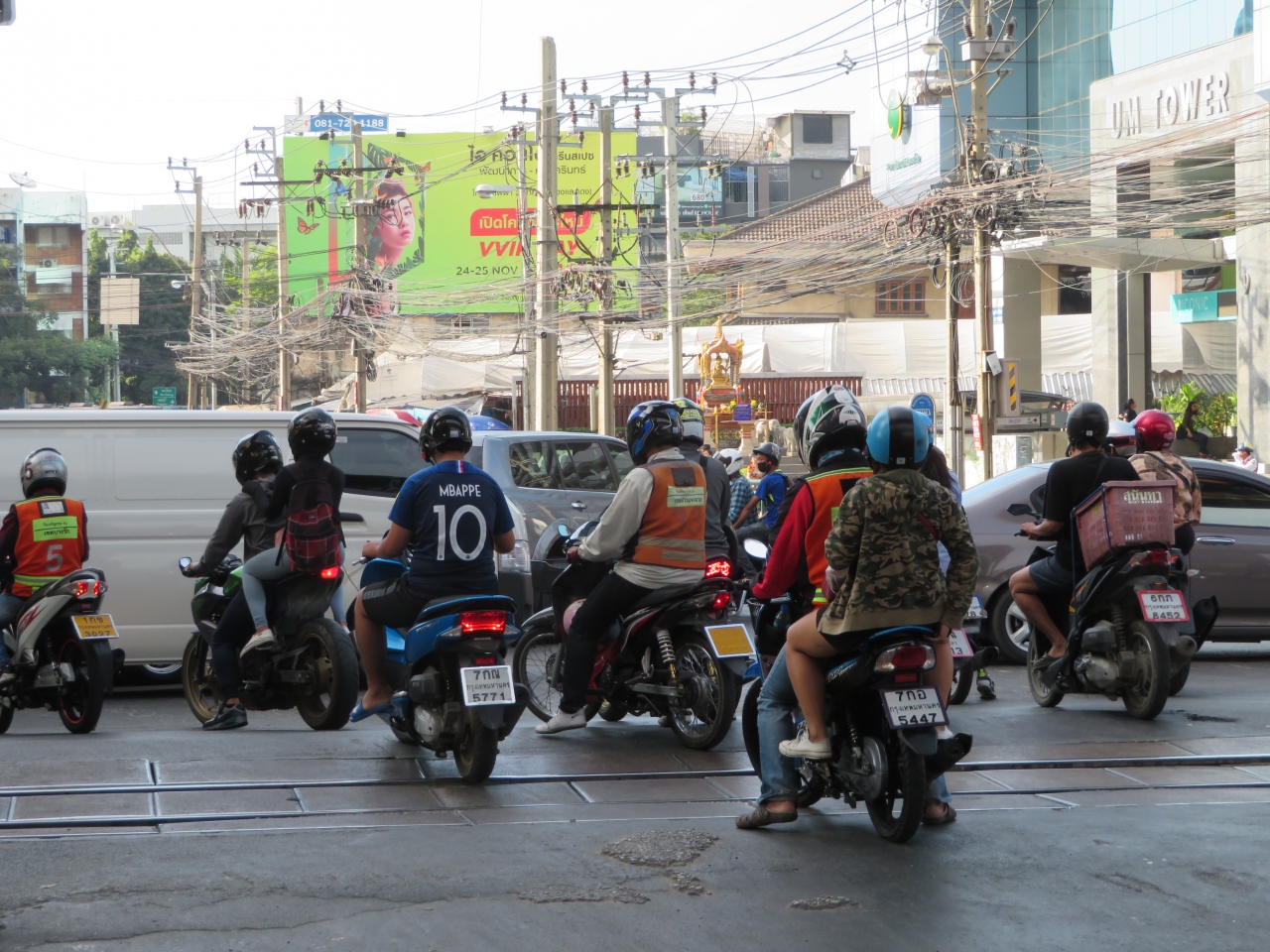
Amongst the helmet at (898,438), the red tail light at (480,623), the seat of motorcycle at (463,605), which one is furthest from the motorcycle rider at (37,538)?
the helmet at (898,438)

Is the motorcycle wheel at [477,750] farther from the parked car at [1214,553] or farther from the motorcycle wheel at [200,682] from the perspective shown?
the parked car at [1214,553]

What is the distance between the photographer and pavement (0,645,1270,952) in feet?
13.7

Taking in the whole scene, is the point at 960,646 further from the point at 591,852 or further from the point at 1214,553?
the point at 1214,553

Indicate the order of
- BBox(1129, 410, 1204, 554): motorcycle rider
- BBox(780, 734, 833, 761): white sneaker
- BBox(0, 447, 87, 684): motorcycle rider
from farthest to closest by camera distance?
BBox(1129, 410, 1204, 554): motorcycle rider, BBox(0, 447, 87, 684): motorcycle rider, BBox(780, 734, 833, 761): white sneaker

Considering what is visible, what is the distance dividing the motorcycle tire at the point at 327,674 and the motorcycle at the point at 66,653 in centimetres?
107

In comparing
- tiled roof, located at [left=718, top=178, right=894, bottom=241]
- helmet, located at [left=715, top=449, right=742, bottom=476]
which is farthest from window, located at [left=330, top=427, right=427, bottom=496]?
tiled roof, located at [left=718, top=178, right=894, bottom=241]

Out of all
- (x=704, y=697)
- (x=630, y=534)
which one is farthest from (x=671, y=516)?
(x=704, y=697)

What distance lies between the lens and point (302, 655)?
24.0 feet

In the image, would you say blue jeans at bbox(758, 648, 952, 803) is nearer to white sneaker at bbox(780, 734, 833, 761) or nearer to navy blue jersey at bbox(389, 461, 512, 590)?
white sneaker at bbox(780, 734, 833, 761)

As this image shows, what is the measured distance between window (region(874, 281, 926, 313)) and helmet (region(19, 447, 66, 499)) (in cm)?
4596

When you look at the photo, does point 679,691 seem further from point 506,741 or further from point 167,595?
point 167,595

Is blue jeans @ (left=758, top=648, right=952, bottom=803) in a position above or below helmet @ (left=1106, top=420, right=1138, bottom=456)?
below

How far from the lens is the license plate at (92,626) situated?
7.46 meters

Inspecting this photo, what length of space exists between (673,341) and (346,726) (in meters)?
22.2
